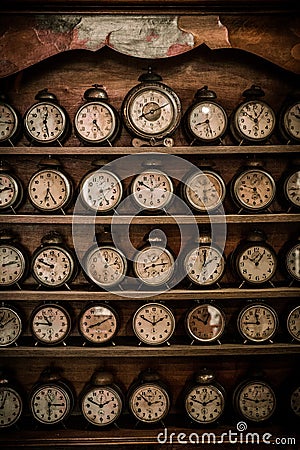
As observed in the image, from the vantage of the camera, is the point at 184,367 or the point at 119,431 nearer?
the point at 119,431

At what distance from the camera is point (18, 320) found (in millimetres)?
3150

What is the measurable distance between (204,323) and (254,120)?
1.12 meters

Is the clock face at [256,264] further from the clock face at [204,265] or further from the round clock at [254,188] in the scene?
the round clock at [254,188]

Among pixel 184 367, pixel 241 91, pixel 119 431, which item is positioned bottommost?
pixel 119 431

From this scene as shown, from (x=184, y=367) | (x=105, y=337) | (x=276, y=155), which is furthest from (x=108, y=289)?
(x=276, y=155)

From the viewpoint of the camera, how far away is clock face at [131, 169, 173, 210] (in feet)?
10.2

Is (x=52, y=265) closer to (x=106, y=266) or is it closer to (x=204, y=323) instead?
(x=106, y=266)

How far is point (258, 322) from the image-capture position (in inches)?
126

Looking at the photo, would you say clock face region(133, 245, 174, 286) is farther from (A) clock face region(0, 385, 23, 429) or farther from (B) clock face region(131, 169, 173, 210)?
(A) clock face region(0, 385, 23, 429)

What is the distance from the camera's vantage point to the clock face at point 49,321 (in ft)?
10.3

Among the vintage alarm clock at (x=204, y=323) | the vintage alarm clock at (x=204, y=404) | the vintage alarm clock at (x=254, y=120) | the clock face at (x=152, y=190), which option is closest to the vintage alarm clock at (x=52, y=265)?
the clock face at (x=152, y=190)

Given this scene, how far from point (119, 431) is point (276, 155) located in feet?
5.71

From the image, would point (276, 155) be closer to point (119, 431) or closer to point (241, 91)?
point (241, 91)

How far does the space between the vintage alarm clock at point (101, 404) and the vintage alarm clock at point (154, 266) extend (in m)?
0.56
